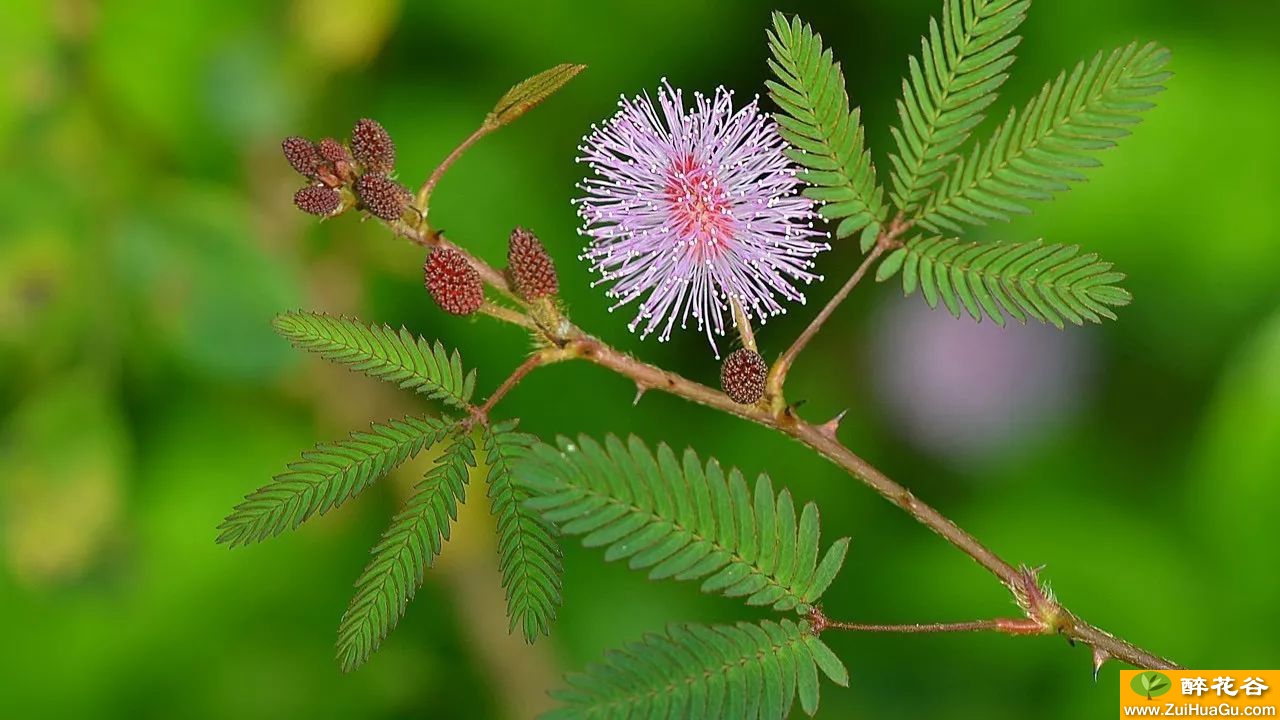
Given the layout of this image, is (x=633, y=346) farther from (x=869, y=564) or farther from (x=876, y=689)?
(x=876, y=689)

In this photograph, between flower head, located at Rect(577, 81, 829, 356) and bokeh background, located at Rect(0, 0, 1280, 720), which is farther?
bokeh background, located at Rect(0, 0, 1280, 720)

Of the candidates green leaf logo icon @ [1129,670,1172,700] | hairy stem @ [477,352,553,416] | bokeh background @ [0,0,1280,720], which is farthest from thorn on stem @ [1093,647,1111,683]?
bokeh background @ [0,0,1280,720]

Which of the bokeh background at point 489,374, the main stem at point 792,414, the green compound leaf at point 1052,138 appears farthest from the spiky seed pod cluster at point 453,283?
the bokeh background at point 489,374

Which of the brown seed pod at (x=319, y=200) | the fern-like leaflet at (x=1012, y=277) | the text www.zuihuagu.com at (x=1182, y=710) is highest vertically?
the fern-like leaflet at (x=1012, y=277)

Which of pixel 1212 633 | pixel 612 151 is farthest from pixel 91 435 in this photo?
pixel 1212 633

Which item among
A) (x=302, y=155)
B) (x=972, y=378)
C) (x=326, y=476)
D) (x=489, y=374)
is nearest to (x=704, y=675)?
(x=326, y=476)

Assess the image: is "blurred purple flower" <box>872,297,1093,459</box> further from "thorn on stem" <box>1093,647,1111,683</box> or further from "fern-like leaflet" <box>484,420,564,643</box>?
"fern-like leaflet" <box>484,420,564,643</box>

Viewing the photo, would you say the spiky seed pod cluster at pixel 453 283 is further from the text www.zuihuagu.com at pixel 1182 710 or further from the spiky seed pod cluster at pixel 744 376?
the text www.zuihuagu.com at pixel 1182 710

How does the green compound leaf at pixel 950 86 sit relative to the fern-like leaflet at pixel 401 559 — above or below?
above

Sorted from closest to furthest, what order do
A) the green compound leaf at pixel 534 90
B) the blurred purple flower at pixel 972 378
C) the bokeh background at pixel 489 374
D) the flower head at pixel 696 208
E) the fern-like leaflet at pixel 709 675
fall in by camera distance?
the fern-like leaflet at pixel 709 675
the green compound leaf at pixel 534 90
the flower head at pixel 696 208
the bokeh background at pixel 489 374
the blurred purple flower at pixel 972 378
